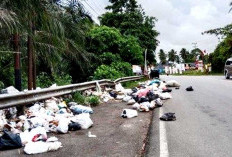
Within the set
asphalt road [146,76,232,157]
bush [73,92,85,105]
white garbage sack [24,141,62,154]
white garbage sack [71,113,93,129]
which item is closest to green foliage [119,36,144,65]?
bush [73,92,85,105]

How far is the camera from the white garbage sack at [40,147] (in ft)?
18.0

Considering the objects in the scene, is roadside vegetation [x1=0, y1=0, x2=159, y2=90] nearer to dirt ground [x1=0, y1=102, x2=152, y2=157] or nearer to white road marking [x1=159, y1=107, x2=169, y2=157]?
dirt ground [x1=0, y1=102, x2=152, y2=157]

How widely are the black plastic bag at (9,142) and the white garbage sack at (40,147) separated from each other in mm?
203

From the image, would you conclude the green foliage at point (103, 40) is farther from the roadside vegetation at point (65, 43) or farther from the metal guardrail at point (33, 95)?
the metal guardrail at point (33, 95)

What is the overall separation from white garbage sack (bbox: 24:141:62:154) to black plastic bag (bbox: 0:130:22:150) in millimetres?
203

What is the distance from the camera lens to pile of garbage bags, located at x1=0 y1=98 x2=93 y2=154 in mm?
5770

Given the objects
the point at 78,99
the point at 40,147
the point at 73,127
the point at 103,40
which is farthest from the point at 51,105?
the point at 103,40

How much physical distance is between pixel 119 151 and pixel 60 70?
21448mm

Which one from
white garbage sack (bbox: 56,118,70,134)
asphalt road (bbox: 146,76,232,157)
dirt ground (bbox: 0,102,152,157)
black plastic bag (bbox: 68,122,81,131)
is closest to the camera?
dirt ground (bbox: 0,102,152,157)

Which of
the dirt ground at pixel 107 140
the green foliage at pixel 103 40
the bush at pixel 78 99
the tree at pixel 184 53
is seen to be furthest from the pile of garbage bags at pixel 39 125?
the tree at pixel 184 53

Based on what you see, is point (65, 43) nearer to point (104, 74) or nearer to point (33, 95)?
point (33, 95)

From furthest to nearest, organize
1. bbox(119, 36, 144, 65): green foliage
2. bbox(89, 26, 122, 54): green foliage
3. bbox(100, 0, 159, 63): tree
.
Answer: bbox(100, 0, 159, 63): tree → bbox(119, 36, 144, 65): green foliage → bbox(89, 26, 122, 54): green foliage

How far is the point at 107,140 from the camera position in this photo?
629 centimetres

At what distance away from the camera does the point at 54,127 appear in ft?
24.1
